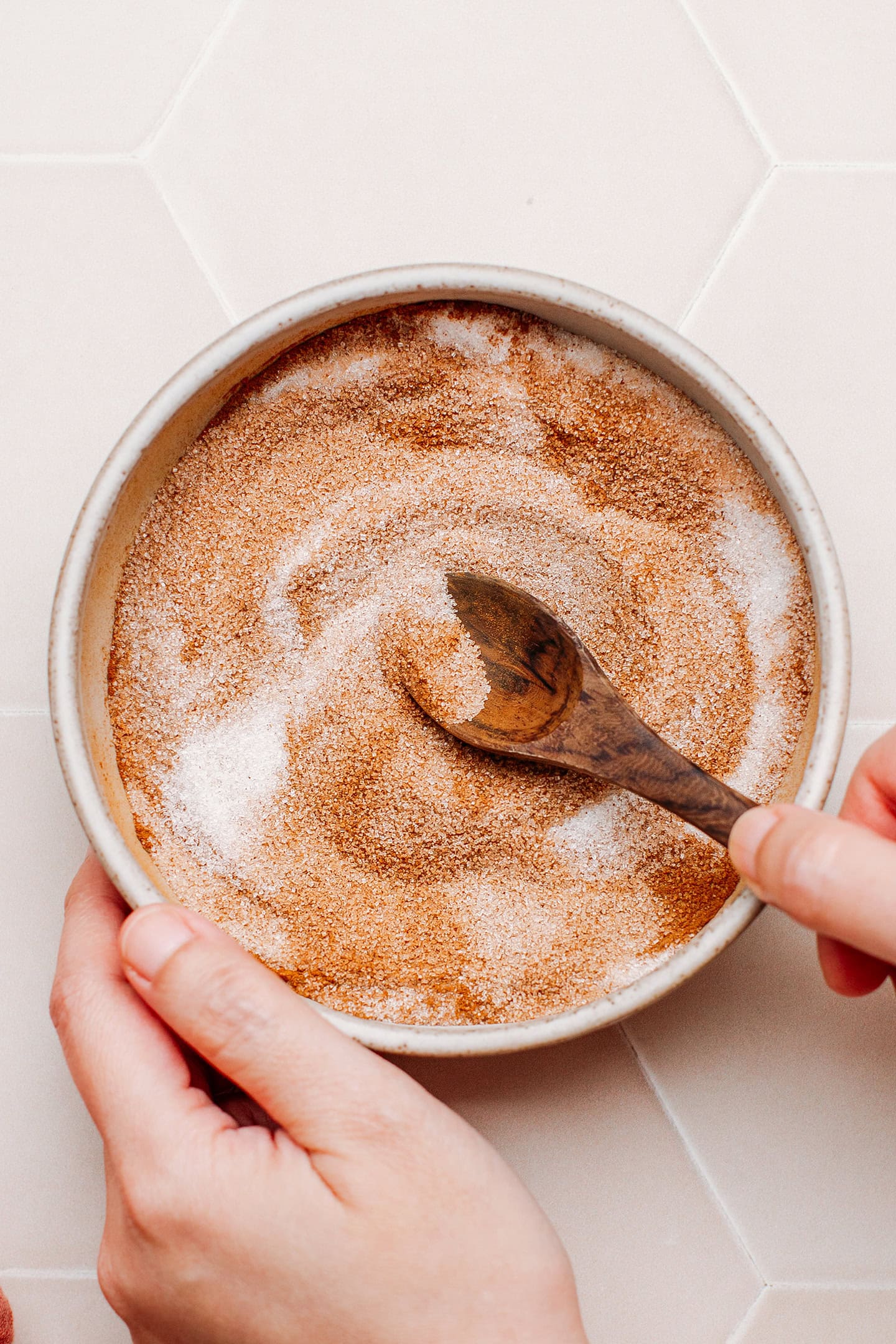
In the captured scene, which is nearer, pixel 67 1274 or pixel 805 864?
pixel 805 864

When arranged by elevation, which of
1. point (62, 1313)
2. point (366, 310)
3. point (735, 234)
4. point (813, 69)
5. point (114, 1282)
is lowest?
point (62, 1313)

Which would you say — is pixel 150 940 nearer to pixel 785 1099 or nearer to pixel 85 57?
pixel 785 1099

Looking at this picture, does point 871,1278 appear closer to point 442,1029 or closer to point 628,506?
point 442,1029

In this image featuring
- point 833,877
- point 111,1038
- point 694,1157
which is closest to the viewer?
point 833,877

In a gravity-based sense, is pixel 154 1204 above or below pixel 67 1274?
above

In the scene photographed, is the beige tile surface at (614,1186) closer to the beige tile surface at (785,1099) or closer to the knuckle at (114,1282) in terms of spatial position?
the beige tile surface at (785,1099)

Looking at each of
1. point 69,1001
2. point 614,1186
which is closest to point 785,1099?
point 614,1186

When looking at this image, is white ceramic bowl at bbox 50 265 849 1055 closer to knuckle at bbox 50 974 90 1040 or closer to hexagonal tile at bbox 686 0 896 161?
knuckle at bbox 50 974 90 1040

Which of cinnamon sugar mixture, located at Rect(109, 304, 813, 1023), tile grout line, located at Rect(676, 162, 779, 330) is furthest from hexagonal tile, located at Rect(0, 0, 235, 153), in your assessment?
tile grout line, located at Rect(676, 162, 779, 330)
